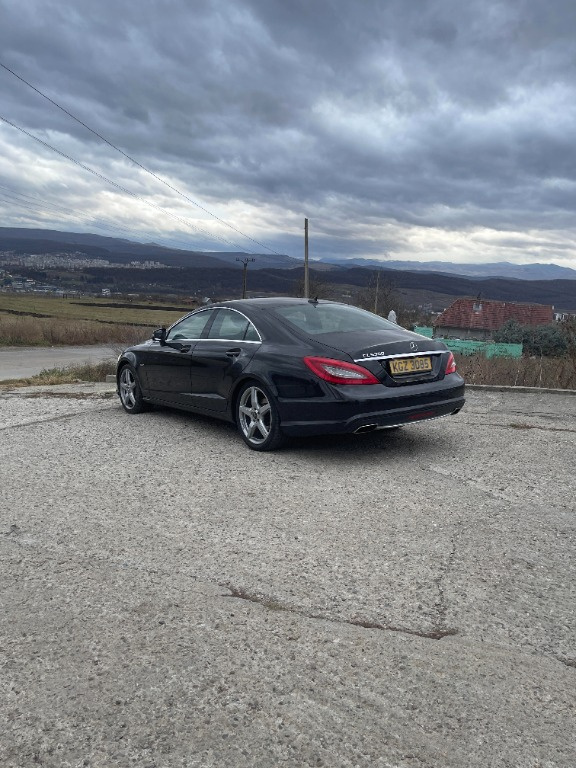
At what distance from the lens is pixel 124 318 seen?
7944 cm

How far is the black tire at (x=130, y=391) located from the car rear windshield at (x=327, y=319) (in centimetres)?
256

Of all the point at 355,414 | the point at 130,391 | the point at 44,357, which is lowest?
the point at 44,357

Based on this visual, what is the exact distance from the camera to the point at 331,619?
283 cm

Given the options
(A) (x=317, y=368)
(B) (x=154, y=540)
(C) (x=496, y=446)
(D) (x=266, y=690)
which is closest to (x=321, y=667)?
(D) (x=266, y=690)

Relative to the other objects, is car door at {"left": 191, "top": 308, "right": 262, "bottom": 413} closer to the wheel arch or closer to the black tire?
the wheel arch

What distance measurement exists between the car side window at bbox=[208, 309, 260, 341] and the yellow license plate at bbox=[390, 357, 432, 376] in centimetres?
138

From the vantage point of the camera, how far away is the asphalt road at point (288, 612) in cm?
207

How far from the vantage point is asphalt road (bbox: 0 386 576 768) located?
2066 millimetres

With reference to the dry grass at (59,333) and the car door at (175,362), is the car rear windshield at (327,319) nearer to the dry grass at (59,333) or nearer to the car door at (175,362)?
the car door at (175,362)

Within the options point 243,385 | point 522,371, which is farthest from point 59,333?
point 243,385

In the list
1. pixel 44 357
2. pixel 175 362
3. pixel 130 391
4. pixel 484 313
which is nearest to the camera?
pixel 175 362

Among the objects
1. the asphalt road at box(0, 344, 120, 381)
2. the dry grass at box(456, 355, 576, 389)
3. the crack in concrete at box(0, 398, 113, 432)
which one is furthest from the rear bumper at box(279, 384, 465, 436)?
the asphalt road at box(0, 344, 120, 381)

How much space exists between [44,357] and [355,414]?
5336 cm

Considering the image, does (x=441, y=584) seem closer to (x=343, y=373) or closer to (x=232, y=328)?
(x=343, y=373)
